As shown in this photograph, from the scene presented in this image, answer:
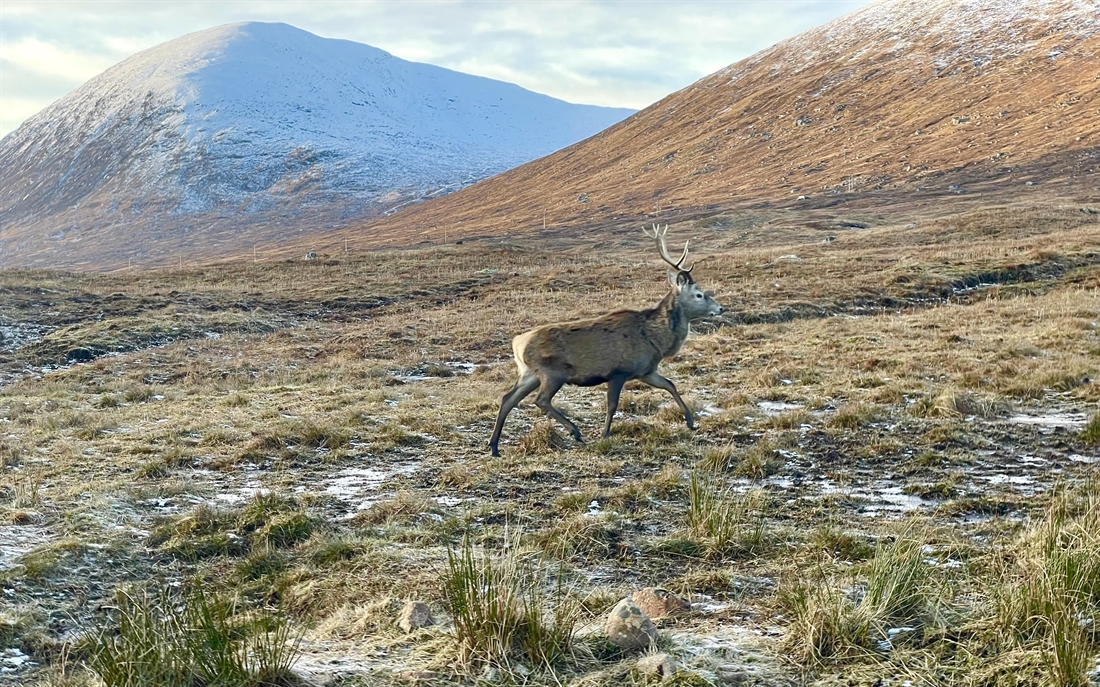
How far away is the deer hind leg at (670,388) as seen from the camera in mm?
9945

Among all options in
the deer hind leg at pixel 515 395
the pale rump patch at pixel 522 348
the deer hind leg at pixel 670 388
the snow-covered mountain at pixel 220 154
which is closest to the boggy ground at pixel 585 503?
the deer hind leg at pixel 670 388

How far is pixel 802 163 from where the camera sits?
271 feet

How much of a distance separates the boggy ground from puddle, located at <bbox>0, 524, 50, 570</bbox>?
0.12 ft

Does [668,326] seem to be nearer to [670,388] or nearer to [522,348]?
[670,388]

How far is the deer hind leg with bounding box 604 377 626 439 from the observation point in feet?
32.1

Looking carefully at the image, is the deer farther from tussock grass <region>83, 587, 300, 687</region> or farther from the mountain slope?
the mountain slope

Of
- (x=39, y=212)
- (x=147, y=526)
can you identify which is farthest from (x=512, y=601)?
(x=39, y=212)

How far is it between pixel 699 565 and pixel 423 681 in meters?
2.23

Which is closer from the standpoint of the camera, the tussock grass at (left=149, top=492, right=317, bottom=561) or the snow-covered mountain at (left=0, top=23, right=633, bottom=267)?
the tussock grass at (left=149, top=492, right=317, bottom=561)

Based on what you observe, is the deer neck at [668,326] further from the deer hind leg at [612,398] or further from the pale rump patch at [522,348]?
the pale rump patch at [522,348]

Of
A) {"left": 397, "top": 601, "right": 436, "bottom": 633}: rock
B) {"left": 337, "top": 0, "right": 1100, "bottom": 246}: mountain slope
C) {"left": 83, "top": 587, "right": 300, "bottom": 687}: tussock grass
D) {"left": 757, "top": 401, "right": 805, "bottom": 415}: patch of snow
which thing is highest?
{"left": 337, "top": 0, "right": 1100, "bottom": 246}: mountain slope

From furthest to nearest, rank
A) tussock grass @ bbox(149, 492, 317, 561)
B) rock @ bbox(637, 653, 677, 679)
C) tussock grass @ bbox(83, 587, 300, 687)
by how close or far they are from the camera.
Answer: tussock grass @ bbox(149, 492, 317, 561) → rock @ bbox(637, 653, 677, 679) → tussock grass @ bbox(83, 587, 300, 687)

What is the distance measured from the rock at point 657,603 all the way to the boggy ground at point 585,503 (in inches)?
3.4

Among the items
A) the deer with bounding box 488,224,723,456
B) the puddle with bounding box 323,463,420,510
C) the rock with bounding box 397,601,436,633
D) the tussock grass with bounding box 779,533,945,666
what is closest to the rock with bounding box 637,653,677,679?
the tussock grass with bounding box 779,533,945,666
